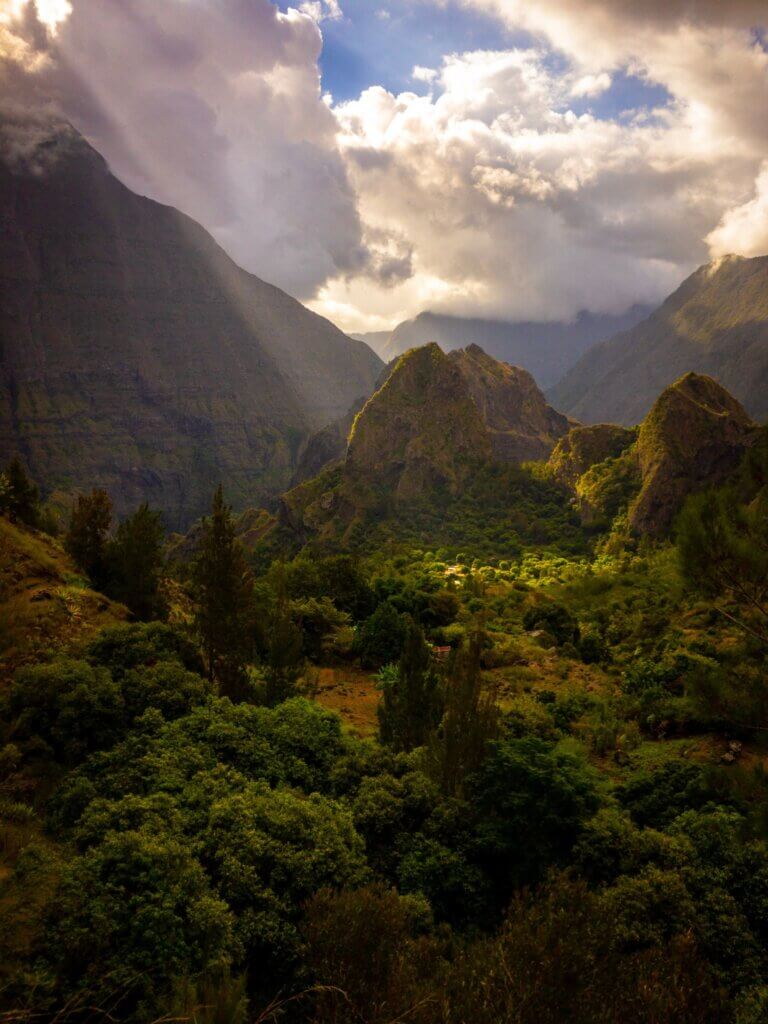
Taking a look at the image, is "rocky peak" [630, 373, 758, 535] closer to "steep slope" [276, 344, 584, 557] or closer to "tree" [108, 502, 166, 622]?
"steep slope" [276, 344, 584, 557]

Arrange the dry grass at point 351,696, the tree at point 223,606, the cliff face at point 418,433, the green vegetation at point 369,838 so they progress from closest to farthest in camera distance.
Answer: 1. the green vegetation at point 369,838
2. the tree at point 223,606
3. the dry grass at point 351,696
4. the cliff face at point 418,433

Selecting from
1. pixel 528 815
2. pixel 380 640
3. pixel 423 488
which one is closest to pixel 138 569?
pixel 380 640

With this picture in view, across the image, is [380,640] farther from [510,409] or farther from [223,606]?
[510,409]

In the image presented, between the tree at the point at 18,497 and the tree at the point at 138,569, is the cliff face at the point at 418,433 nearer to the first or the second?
the tree at the point at 18,497

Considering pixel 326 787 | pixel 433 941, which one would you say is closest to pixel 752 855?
pixel 433 941

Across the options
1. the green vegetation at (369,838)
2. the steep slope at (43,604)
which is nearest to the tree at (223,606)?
the green vegetation at (369,838)

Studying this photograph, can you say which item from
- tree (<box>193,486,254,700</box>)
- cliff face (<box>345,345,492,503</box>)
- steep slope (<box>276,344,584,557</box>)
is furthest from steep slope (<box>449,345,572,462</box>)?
tree (<box>193,486,254,700</box>)

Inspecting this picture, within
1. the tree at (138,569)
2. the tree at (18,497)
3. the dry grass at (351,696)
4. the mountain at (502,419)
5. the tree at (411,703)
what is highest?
the mountain at (502,419)
